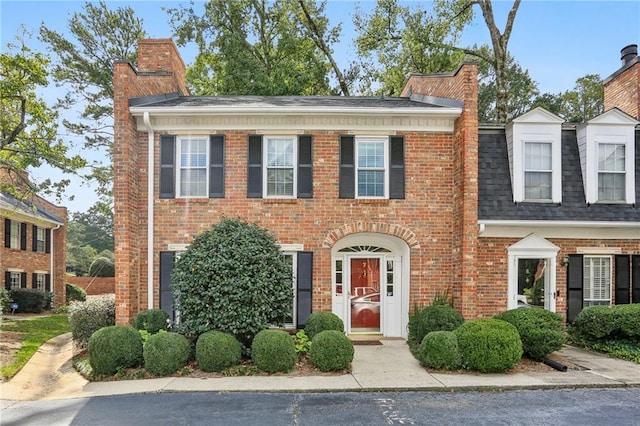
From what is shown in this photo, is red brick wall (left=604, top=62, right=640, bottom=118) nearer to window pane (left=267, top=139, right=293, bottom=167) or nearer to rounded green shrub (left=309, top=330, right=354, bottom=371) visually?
window pane (left=267, top=139, right=293, bottom=167)

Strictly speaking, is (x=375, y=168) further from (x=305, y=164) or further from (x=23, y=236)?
(x=23, y=236)

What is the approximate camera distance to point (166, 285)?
10.8 metres

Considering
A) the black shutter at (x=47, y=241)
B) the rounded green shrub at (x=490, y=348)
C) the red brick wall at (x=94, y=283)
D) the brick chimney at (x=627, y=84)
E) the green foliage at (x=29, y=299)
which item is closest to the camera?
the rounded green shrub at (x=490, y=348)

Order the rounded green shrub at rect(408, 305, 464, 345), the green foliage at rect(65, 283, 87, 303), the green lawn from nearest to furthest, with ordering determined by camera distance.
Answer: the green lawn < the rounded green shrub at rect(408, 305, 464, 345) < the green foliage at rect(65, 283, 87, 303)

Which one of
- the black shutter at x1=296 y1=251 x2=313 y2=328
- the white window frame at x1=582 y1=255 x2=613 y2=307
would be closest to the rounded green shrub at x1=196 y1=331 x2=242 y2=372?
the black shutter at x1=296 y1=251 x2=313 y2=328

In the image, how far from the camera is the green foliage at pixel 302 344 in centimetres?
925

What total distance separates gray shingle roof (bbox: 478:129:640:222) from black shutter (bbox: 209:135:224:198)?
6.16 m

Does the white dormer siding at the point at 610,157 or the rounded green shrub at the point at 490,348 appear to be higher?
the white dormer siding at the point at 610,157

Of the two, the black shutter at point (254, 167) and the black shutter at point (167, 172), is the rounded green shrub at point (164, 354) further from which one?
the black shutter at point (254, 167)

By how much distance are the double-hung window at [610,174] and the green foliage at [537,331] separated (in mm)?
3770

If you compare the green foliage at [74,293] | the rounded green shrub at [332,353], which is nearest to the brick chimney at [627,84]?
the rounded green shrub at [332,353]

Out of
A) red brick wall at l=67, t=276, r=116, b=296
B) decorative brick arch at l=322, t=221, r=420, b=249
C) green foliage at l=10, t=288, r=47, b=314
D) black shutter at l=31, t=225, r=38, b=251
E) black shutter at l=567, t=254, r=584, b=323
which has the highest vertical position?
decorative brick arch at l=322, t=221, r=420, b=249

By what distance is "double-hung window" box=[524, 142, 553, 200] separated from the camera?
1102 cm

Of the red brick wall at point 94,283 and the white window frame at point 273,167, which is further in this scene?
the red brick wall at point 94,283
